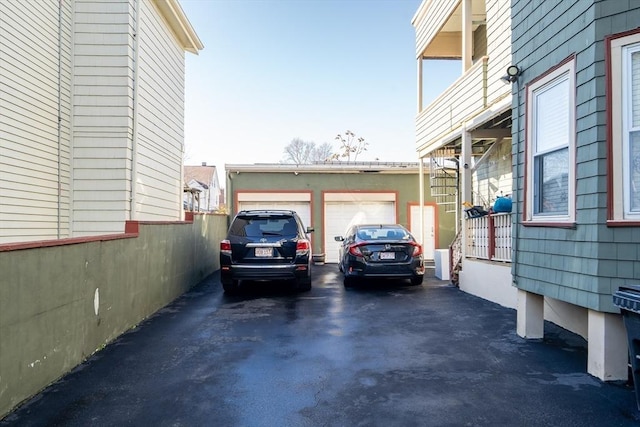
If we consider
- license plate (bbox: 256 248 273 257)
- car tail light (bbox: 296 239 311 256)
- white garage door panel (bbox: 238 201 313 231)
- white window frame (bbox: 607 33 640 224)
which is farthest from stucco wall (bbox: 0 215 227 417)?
white garage door panel (bbox: 238 201 313 231)

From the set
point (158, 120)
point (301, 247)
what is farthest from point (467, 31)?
point (158, 120)

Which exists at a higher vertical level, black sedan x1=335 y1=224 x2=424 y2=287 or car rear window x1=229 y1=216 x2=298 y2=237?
car rear window x1=229 y1=216 x2=298 y2=237

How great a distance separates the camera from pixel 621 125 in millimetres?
3898

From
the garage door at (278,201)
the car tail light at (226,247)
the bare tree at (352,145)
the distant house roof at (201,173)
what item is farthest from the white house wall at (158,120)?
the distant house roof at (201,173)

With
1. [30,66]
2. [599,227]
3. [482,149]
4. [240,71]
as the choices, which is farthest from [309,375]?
[240,71]

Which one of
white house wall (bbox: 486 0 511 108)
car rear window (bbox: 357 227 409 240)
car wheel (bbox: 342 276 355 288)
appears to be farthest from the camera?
car wheel (bbox: 342 276 355 288)

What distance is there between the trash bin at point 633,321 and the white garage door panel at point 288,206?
12.3 m

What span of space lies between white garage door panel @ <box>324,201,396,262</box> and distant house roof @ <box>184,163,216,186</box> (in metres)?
33.2

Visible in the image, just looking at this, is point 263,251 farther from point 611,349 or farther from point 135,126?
point 611,349

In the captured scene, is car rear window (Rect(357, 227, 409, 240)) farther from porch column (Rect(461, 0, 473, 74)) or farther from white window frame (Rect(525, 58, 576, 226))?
white window frame (Rect(525, 58, 576, 226))

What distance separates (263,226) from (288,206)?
22.9 ft

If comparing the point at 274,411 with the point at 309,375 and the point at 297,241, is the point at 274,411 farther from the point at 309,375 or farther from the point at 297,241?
the point at 297,241

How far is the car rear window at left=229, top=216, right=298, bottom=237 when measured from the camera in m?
8.36

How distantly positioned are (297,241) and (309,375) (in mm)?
4388
